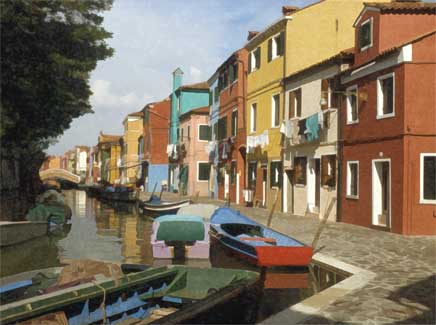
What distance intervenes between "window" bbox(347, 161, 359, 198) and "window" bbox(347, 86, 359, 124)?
1600 millimetres

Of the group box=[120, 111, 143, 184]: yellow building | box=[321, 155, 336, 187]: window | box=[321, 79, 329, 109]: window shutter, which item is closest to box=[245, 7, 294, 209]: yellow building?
box=[321, 155, 336, 187]: window

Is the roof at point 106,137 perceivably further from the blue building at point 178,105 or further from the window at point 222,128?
the window at point 222,128

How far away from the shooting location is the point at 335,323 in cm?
623

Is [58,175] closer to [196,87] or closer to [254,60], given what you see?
[196,87]

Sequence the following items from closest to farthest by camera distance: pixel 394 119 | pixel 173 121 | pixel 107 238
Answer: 1. pixel 394 119
2. pixel 107 238
3. pixel 173 121

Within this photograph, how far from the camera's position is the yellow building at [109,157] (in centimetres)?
7925

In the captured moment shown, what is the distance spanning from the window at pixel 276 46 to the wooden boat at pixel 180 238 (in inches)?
527

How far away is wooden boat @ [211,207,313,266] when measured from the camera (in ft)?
35.2

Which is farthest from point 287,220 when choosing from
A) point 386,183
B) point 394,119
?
point 394,119

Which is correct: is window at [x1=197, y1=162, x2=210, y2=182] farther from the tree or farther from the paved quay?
the paved quay

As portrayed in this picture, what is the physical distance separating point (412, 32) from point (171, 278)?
13.2m

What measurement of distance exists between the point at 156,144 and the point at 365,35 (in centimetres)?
3771

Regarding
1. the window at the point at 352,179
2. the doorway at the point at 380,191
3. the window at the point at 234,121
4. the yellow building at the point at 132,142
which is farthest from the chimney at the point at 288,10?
the yellow building at the point at 132,142

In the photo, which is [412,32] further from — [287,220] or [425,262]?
[425,262]
